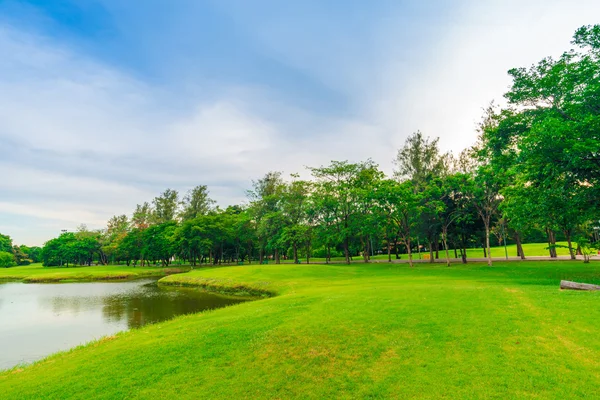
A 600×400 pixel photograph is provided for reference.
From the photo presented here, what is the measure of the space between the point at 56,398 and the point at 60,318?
20.5 meters

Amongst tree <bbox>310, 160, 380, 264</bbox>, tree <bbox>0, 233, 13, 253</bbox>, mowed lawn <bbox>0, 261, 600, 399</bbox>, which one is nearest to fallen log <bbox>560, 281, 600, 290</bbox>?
mowed lawn <bbox>0, 261, 600, 399</bbox>

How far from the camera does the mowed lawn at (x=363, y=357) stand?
296 inches

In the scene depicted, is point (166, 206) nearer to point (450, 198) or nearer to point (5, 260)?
point (5, 260)

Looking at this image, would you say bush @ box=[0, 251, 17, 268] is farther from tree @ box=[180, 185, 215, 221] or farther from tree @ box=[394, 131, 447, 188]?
tree @ box=[394, 131, 447, 188]

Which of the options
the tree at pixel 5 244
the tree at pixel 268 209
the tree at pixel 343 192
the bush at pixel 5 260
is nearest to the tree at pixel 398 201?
the tree at pixel 343 192

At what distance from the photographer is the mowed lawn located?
752 centimetres

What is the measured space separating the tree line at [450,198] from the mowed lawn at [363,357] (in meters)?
10.6

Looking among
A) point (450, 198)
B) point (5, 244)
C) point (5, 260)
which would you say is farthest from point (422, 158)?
point (5, 244)

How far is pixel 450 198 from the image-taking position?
149 feet

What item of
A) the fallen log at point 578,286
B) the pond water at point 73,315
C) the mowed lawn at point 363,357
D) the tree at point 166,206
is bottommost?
the pond water at point 73,315

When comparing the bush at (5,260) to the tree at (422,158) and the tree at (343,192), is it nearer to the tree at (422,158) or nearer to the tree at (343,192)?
the tree at (343,192)

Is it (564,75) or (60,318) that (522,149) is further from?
(60,318)

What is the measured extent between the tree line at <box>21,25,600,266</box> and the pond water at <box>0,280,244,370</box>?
85.6 feet

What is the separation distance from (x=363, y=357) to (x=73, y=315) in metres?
26.2
